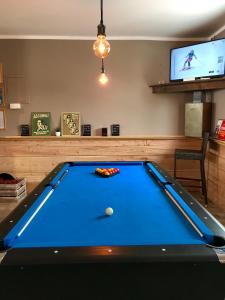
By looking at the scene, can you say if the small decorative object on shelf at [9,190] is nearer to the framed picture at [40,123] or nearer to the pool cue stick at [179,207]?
the framed picture at [40,123]

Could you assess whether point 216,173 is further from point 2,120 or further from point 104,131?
point 2,120

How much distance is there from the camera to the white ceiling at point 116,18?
2.90 metres

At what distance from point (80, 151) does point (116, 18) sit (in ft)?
6.90

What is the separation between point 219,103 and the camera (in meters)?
3.93

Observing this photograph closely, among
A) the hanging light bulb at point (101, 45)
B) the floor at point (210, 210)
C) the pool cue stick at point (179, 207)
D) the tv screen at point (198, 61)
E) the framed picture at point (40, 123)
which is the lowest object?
the floor at point (210, 210)

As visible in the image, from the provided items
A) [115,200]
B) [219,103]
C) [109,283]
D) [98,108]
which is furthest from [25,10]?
[109,283]

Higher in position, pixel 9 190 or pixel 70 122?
pixel 70 122

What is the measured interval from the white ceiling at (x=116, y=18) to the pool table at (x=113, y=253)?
232cm

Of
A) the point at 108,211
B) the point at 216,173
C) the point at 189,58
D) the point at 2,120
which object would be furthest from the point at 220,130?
the point at 2,120

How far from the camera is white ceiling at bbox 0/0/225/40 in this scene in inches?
114

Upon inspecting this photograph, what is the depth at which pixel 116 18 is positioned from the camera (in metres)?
3.38

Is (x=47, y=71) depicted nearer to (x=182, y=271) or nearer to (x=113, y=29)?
(x=113, y=29)

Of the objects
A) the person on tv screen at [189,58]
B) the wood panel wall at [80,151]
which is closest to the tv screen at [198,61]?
the person on tv screen at [189,58]

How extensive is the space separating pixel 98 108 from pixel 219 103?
6.20ft
